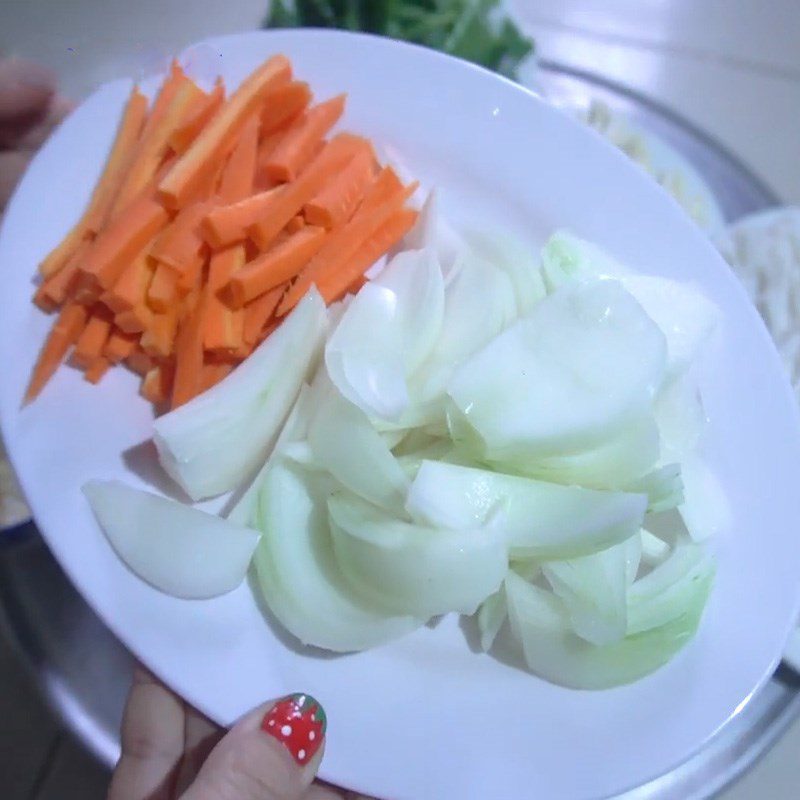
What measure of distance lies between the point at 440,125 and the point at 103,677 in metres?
0.77

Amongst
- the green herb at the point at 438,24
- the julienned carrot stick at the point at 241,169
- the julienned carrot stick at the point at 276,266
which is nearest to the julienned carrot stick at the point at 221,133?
the julienned carrot stick at the point at 241,169

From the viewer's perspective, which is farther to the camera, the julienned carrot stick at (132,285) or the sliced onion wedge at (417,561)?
the julienned carrot stick at (132,285)

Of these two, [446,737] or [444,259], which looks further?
[444,259]

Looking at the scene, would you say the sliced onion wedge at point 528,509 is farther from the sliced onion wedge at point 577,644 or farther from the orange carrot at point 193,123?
the orange carrot at point 193,123

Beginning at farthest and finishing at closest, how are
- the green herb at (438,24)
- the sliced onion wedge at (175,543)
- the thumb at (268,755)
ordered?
the green herb at (438,24), the sliced onion wedge at (175,543), the thumb at (268,755)

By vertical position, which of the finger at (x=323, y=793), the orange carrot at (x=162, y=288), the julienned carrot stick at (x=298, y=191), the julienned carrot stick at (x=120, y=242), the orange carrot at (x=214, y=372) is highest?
the julienned carrot stick at (x=298, y=191)

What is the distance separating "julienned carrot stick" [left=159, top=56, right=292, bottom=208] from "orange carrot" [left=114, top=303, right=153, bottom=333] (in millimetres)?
118

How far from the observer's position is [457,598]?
70 centimetres

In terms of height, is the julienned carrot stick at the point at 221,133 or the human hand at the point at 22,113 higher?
the julienned carrot stick at the point at 221,133

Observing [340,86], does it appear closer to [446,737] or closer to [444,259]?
[444,259]

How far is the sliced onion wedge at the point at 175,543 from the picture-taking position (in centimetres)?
72

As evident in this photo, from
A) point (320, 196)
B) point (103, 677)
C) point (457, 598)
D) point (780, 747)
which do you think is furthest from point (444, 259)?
point (780, 747)

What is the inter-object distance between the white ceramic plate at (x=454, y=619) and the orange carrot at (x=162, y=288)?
3.7 inches

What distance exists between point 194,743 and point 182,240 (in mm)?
514
